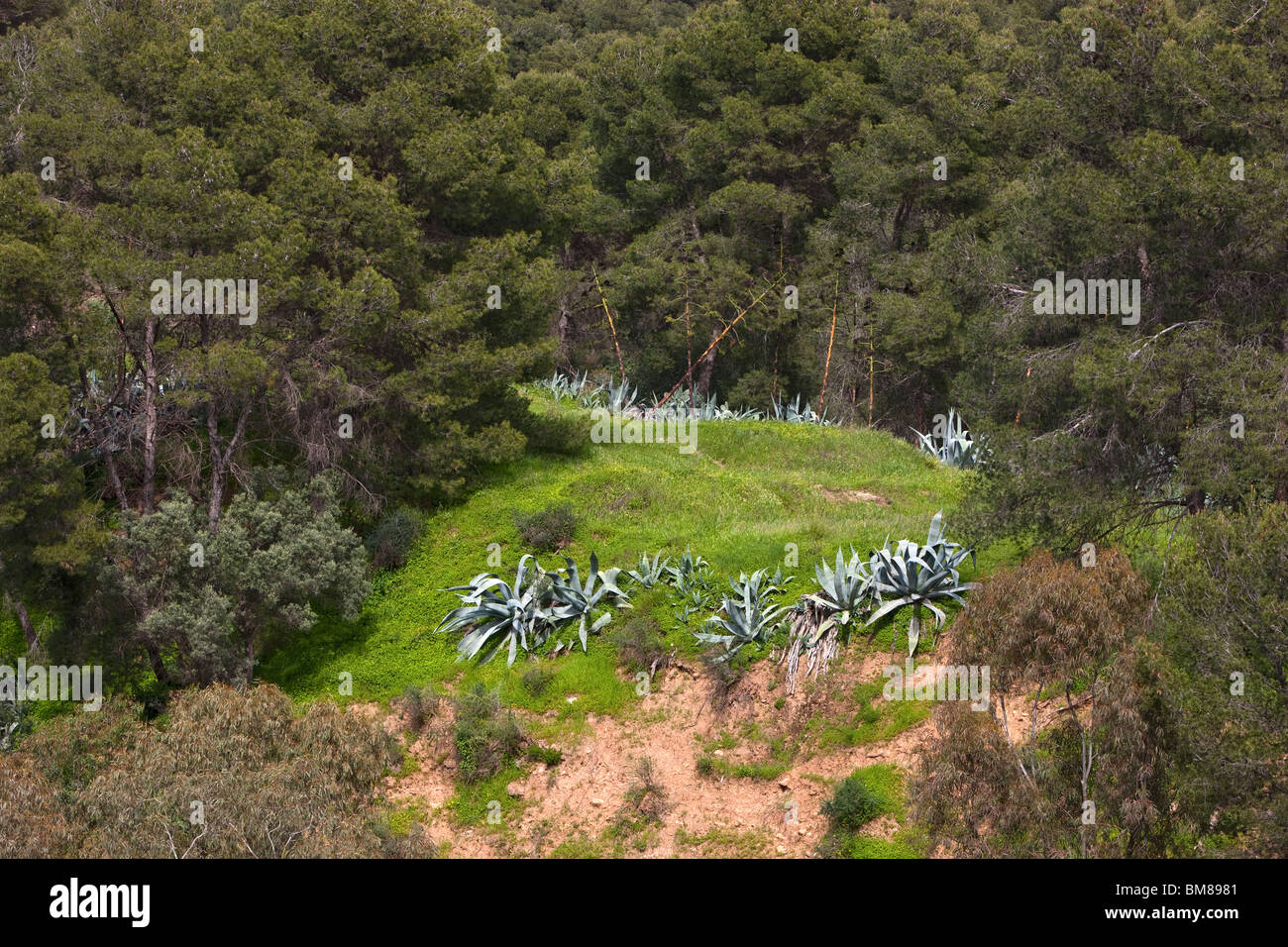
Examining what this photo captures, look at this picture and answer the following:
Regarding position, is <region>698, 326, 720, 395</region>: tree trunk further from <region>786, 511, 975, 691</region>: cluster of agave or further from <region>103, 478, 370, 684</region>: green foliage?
<region>786, 511, 975, 691</region>: cluster of agave

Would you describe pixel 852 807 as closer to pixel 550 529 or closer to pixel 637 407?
pixel 550 529

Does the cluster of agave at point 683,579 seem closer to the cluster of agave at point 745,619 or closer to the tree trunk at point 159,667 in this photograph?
the cluster of agave at point 745,619

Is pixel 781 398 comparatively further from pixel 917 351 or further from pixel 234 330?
pixel 234 330

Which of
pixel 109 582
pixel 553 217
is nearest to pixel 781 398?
pixel 553 217

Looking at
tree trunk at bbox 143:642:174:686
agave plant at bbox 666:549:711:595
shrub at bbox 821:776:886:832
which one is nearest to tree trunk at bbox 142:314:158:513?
tree trunk at bbox 143:642:174:686

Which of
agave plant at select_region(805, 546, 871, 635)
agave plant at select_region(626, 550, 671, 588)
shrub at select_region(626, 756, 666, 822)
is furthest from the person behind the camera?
agave plant at select_region(626, 550, 671, 588)

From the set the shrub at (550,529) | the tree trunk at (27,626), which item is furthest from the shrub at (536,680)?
the tree trunk at (27,626)

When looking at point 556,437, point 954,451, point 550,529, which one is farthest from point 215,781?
point 954,451
